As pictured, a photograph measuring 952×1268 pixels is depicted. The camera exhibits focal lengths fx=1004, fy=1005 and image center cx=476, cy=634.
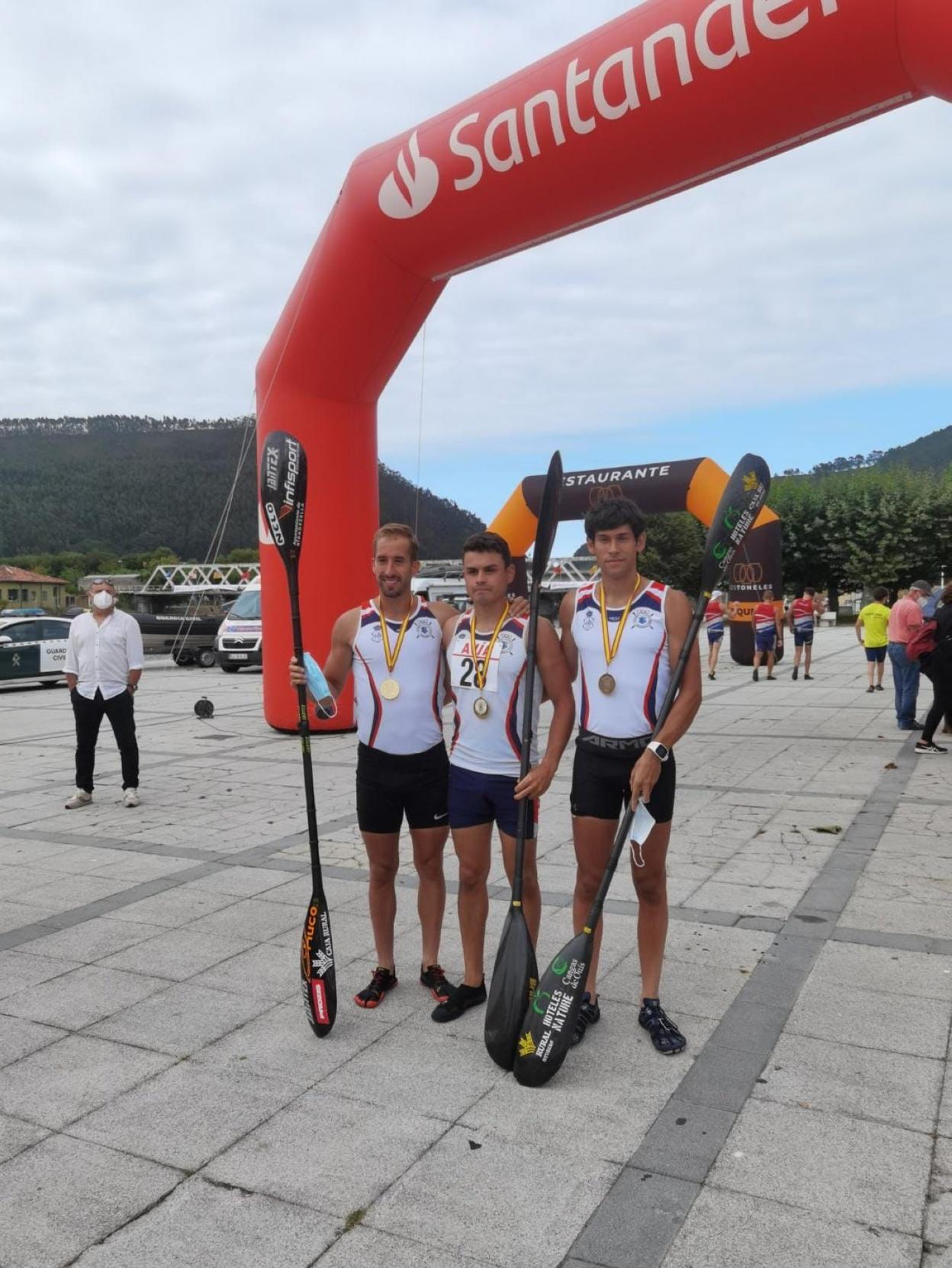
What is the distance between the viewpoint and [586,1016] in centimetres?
370

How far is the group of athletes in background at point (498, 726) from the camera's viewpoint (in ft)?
11.5

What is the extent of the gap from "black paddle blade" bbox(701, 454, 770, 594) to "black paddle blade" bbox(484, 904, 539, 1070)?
1.44m

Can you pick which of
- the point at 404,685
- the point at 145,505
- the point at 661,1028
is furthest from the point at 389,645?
the point at 145,505

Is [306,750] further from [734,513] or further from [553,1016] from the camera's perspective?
[734,513]

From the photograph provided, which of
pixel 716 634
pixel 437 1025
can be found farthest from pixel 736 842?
pixel 716 634

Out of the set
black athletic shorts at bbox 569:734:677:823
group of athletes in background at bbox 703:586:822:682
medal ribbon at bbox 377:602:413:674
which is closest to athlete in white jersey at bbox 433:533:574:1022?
black athletic shorts at bbox 569:734:677:823

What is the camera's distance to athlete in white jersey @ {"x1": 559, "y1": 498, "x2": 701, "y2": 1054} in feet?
11.5

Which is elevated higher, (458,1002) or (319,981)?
(319,981)

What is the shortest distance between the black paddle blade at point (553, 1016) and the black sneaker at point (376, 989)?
2.56 feet

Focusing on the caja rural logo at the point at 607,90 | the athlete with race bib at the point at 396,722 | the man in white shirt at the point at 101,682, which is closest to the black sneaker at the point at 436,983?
the athlete with race bib at the point at 396,722

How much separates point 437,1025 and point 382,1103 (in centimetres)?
62

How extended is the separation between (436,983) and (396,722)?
1.07m

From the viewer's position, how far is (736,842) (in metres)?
6.41

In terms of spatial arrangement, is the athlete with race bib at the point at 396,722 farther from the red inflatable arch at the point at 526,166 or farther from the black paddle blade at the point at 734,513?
the red inflatable arch at the point at 526,166
